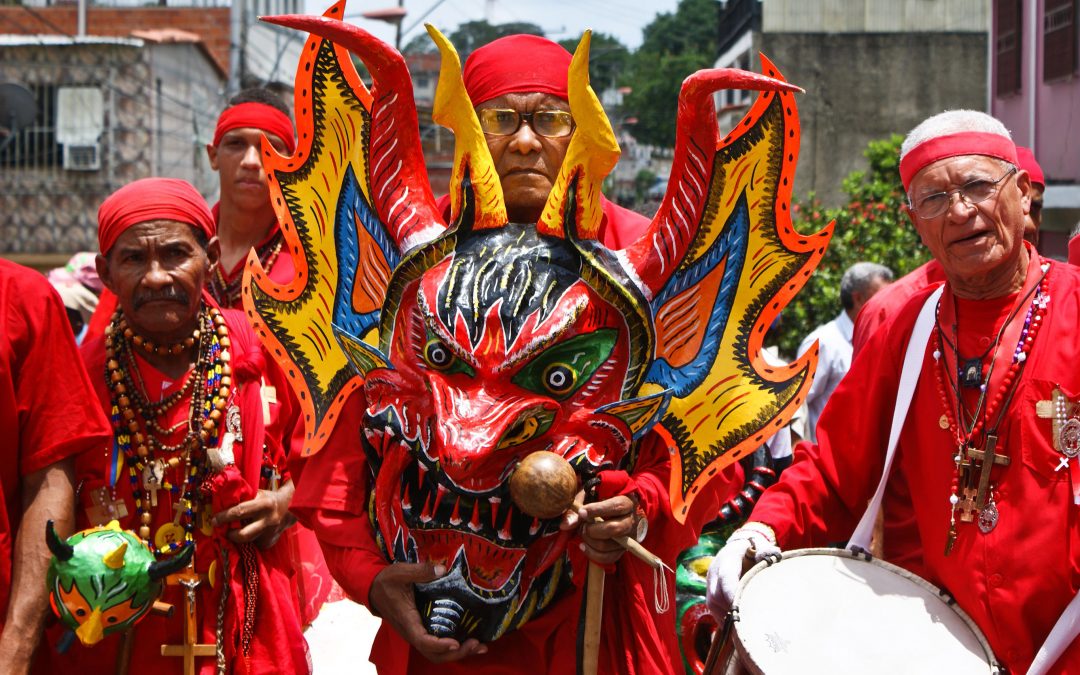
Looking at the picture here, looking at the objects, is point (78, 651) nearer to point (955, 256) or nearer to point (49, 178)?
point (955, 256)

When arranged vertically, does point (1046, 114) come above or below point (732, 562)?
above

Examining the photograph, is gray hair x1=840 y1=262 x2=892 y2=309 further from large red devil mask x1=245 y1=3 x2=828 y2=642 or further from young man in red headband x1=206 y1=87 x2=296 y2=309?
large red devil mask x1=245 y1=3 x2=828 y2=642

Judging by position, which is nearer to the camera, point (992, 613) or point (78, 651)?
point (992, 613)

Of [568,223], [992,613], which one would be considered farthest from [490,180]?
[992,613]

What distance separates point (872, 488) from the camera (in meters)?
3.68

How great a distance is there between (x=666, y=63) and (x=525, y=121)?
2540 inches

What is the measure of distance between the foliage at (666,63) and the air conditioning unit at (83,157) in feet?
105

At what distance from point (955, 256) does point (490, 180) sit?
4.00 feet

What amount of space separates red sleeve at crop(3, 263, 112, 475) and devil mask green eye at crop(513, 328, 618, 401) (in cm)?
117

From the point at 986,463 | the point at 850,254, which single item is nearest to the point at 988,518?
the point at 986,463

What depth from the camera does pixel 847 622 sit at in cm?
321

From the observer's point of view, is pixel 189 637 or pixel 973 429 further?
pixel 189 637

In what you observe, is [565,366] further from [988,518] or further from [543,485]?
[988,518]

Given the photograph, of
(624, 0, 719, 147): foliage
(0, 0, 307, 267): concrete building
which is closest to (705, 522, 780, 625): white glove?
(0, 0, 307, 267): concrete building
